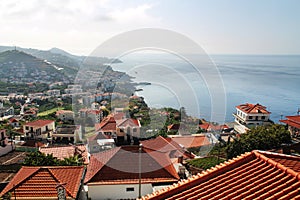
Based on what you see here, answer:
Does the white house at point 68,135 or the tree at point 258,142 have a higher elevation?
the tree at point 258,142

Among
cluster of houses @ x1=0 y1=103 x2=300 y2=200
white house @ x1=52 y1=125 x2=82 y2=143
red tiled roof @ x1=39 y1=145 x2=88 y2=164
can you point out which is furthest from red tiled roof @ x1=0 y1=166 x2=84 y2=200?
white house @ x1=52 y1=125 x2=82 y2=143

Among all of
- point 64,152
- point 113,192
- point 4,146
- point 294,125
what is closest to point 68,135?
point 4,146

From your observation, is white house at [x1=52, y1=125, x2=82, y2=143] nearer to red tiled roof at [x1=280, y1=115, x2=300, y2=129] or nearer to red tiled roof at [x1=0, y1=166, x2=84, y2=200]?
red tiled roof at [x1=0, y1=166, x2=84, y2=200]

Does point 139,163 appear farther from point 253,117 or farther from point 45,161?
point 253,117

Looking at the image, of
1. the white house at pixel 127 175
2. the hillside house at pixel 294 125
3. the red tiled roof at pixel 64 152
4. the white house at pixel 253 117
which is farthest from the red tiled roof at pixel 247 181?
the white house at pixel 253 117

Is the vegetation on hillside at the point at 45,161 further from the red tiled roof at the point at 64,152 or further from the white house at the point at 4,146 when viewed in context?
the white house at the point at 4,146

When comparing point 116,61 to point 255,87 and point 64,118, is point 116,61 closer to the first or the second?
point 64,118
